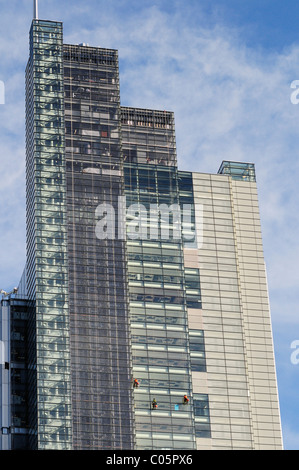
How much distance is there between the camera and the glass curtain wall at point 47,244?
154m

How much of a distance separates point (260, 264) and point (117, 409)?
4762 cm

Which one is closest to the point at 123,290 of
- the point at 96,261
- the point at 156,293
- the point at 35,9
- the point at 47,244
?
the point at 96,261

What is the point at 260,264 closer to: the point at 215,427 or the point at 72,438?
the point at 215,427

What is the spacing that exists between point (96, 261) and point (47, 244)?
8.86 meters

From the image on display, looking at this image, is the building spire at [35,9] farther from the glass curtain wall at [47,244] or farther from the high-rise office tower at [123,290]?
the glass curtain wall at [47,244]

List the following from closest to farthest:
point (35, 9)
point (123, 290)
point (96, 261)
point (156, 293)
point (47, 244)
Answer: point (47, 244) → point (123, 290) → point (96, 261) → point (156, 293) → point (35, 9)

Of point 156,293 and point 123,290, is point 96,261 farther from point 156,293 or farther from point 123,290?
point 156,293

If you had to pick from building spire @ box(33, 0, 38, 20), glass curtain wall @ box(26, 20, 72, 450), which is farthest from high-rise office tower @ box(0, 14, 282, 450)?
building spire @ box(33, 0, 38, 20)

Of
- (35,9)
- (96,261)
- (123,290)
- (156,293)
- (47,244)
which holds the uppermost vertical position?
(35,9)

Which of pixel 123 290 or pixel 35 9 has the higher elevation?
pixel 35 9

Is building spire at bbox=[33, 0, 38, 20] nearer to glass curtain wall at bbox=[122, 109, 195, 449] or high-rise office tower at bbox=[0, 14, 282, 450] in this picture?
high-rise office tower at bbox=[0, 14, 282, 450]

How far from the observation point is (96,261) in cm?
16775

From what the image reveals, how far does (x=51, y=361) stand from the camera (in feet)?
516

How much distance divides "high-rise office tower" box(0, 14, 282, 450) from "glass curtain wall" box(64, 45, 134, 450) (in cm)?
22
